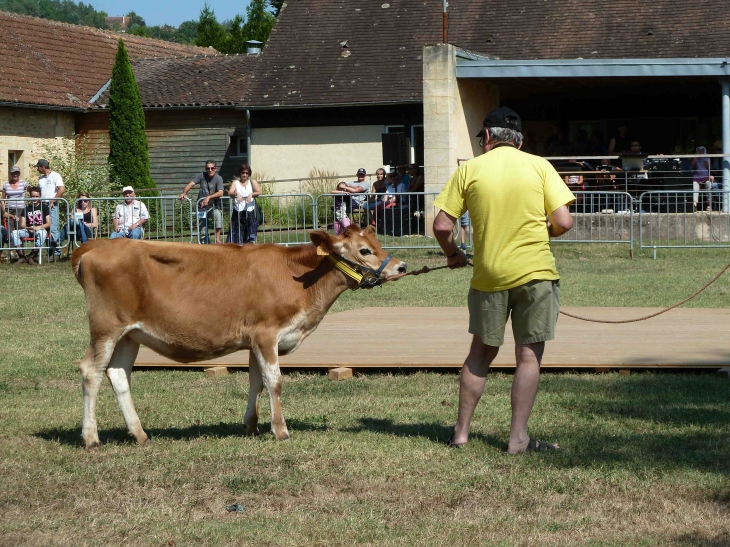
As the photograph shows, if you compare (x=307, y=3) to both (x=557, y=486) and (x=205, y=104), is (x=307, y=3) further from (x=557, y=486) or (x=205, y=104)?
(x=557, y=486)

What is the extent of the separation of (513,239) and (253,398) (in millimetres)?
2035

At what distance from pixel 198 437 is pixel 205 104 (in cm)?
3103

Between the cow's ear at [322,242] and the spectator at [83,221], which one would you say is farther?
the spectator at [83,221]

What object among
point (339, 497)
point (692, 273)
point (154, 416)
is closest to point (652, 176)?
point (692, 273)

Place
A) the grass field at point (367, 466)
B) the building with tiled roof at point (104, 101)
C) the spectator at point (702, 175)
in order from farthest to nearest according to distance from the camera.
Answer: the building with tiled roof at point (104, 101) → the spectator at point (702, 175) → the grass field at point (367, 466)

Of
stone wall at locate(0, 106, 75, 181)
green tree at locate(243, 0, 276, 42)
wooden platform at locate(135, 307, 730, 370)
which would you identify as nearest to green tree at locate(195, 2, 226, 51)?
green tree at locate(243, 0, 276, 42)

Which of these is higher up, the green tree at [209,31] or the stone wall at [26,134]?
the green tree at [209,31]

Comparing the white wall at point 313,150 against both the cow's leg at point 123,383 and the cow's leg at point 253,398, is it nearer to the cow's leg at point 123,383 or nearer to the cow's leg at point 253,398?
the cow's leg at point 253,398

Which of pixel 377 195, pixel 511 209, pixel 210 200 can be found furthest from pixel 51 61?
pixel 511 209

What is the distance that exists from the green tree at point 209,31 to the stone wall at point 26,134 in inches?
1299

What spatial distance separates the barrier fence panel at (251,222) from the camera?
21.3 m

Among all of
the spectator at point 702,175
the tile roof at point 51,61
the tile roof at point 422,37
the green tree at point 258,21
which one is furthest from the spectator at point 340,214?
the green tree at point 258,21

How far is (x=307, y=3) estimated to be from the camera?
3722 cm

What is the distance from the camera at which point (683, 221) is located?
22594 mm
